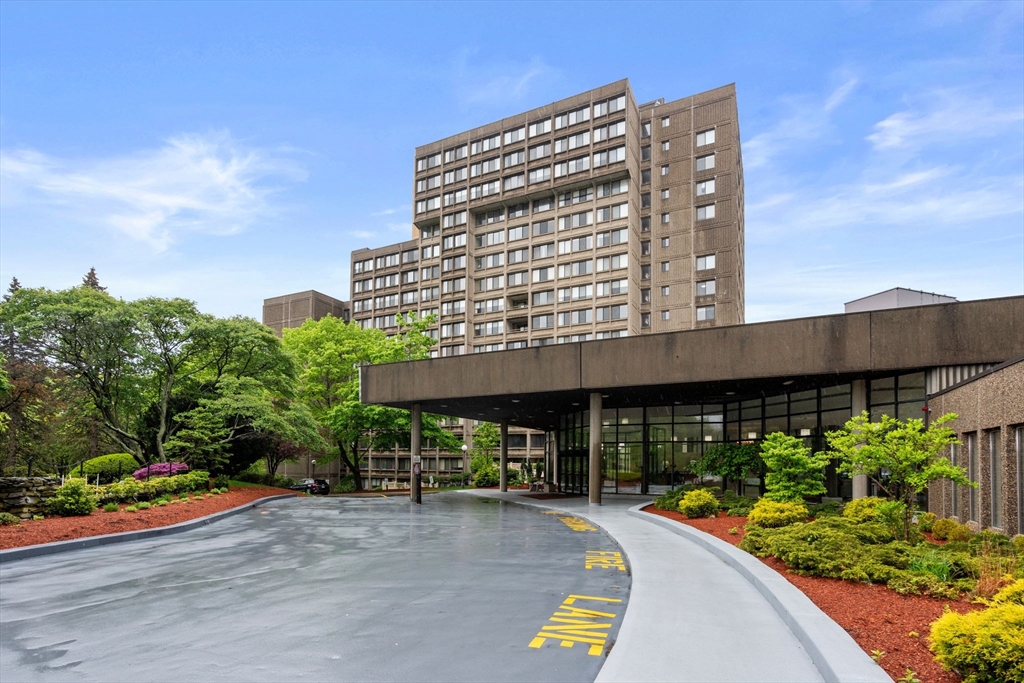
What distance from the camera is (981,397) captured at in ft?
55.8

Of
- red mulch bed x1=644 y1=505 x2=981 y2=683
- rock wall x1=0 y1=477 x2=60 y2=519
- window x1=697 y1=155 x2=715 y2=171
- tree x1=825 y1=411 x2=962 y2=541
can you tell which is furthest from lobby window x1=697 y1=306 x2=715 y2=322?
rock wall x1=0 y1=477 x2=60 y2=519

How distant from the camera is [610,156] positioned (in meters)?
75.9

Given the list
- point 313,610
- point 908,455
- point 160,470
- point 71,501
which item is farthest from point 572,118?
point 313,610

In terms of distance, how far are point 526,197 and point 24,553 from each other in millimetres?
70927

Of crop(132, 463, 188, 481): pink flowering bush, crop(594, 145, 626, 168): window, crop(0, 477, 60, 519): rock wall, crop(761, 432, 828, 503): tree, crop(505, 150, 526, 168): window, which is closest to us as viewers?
crop(0, 477, 60, 519): rock wall

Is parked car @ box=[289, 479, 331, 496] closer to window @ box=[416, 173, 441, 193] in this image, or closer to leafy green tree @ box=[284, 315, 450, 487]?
leafy green tree @ box=[284, 315, 450, 487]

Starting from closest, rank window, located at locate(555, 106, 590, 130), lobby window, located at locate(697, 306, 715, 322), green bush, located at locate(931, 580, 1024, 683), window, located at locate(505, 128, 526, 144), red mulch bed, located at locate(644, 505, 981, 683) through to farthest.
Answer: green bush, located at locate(931, 580, 1024, 683) < red mulch bed, located at locate(644, 505, 981, 683) < lobby window, located at locate(697, 306, 715, 322) < window, located at locate(555, 106, 590, 130) < window, located at locate(505, 128, 526, 144)

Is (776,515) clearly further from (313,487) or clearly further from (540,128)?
(540,128)

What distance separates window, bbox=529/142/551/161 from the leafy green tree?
33879 millimetres

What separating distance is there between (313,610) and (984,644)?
28.3 ft

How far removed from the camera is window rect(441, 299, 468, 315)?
285 ft

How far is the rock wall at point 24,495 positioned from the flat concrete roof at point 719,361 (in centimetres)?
1711

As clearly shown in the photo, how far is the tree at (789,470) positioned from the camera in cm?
2216

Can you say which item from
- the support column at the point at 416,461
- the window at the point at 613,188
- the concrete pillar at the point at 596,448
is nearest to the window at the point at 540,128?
the window at the point at 613,188
